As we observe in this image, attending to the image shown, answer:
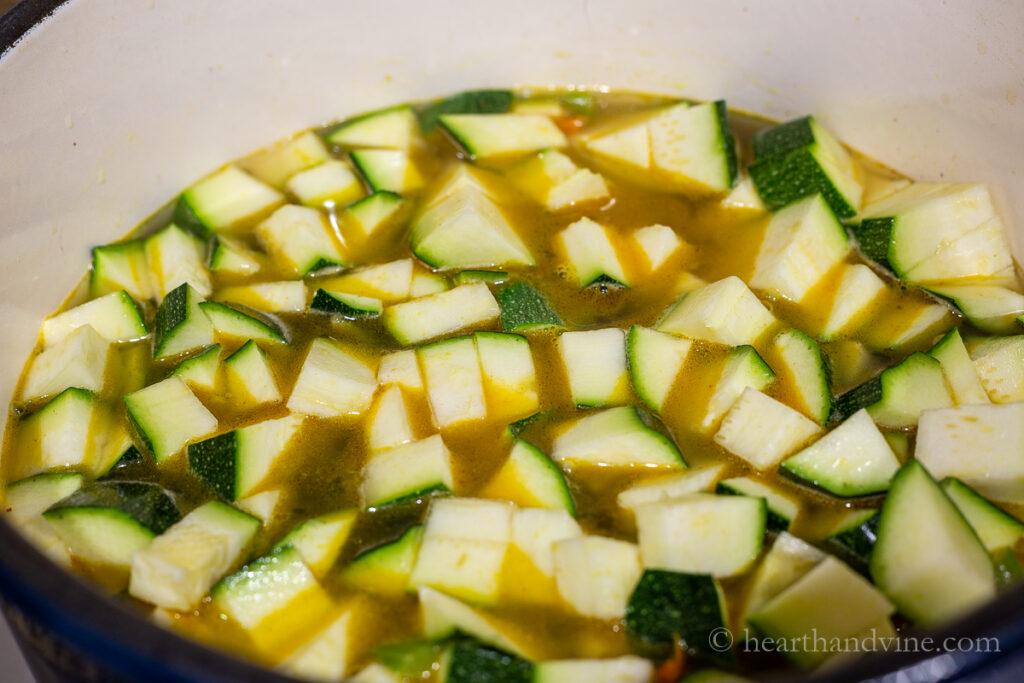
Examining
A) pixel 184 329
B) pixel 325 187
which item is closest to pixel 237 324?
pixel 184 329

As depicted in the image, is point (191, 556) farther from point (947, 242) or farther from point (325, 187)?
point (947, 242)

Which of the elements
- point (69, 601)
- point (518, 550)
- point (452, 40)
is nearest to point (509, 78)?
point (452, 40)

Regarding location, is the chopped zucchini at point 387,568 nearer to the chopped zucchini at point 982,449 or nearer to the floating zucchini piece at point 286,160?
the chopped zucchini at point 982,449

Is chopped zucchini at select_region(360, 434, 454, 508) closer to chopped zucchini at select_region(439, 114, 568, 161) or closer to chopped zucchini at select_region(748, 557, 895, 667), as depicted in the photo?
chopped zucchini at select_region(748, 557, 895, 667)

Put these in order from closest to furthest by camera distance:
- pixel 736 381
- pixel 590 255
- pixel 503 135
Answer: pixel 736 381 < pixel 590 255 < pixel 503 135

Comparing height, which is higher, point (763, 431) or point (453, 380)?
point (453, 380)

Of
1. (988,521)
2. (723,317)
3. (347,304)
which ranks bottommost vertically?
(988,521)
